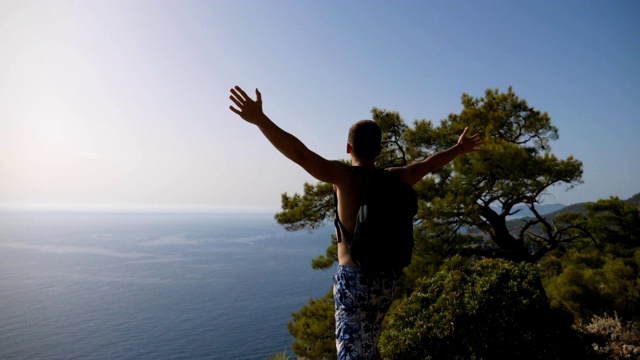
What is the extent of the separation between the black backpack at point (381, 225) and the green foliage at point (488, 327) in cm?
275

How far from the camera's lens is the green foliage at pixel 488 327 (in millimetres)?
4250

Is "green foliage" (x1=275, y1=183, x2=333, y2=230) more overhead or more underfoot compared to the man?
more overhead

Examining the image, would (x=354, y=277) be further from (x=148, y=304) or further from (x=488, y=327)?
(x=148, y=304)

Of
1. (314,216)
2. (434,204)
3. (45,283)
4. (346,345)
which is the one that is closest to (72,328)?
(45,283)

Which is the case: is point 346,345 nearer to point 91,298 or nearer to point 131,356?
point 131,356

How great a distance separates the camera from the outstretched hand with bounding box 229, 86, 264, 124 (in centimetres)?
183

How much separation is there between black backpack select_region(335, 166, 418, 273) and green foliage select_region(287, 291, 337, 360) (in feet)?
31.7

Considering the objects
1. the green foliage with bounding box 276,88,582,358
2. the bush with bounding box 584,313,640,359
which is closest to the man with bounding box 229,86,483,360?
the bush with bounding box 584,313,640,359

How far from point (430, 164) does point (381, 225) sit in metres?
0.98

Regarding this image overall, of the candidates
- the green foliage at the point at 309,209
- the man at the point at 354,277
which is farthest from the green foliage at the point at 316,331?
the man at the point at 354,277

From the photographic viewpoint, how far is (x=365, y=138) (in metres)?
2.12

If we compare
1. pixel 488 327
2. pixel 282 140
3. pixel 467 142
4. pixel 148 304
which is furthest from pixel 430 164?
pixel 148 304

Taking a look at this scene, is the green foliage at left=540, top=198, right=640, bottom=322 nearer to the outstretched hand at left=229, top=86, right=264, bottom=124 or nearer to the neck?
the neck

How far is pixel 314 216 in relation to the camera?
41.3 feet
